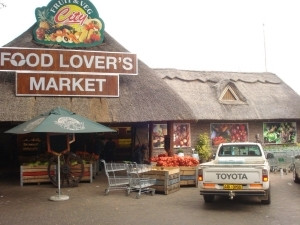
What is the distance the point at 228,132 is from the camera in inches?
969

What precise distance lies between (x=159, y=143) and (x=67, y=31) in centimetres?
1014

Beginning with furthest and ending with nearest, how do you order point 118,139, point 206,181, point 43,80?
point 118,139 → point 43,80 → point 206,181

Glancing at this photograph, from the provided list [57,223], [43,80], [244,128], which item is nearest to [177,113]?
[43,80]

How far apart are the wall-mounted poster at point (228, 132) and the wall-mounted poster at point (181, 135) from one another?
1.83 meters

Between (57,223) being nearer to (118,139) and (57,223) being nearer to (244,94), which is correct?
(118,139)

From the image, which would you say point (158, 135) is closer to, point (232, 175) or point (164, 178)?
point (164, 178)

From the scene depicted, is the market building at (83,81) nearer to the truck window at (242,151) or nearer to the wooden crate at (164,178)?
the wooden crate at (164,178)

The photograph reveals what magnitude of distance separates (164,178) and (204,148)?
1153 centimetres

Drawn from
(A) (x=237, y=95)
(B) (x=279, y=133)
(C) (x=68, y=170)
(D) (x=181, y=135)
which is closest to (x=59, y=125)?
(C) (x=68, y=170)

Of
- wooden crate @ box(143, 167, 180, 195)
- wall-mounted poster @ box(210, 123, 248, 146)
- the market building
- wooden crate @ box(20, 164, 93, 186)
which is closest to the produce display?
wooden crate @ box(143, 167, 180, 195)

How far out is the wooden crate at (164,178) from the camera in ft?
38.0

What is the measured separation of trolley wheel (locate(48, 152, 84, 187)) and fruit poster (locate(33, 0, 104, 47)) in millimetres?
5166

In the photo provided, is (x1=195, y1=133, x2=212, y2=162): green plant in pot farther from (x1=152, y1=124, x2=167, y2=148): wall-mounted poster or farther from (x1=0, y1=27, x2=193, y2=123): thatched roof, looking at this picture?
(x1=0, y1=27, x2=193, y2=123): thatched roof

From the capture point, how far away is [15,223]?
804 cm
